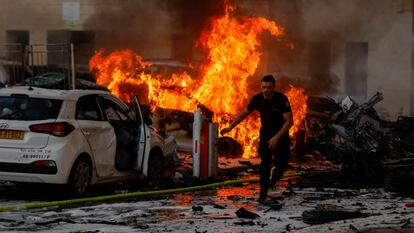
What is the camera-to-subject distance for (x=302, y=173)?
13.2m

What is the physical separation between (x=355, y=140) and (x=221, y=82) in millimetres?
4874

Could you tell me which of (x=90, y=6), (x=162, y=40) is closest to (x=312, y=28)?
(x=162, y=40)

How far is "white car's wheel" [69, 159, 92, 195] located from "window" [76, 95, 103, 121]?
0.65 metres

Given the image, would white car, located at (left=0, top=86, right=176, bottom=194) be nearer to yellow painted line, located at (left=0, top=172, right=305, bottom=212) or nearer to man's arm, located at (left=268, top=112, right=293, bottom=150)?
yellow painted line, located at (left=0, top=172, right=305, bottom=212)

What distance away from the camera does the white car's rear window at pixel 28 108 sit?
984 cm

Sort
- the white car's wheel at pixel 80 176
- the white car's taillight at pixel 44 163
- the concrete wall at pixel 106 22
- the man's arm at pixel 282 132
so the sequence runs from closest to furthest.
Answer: the white car's taillight at pixel 44 163, the man's arm at pixel 282 132, the white car's wheel at pixel 80 176, the concrete wall at pixel 106 22

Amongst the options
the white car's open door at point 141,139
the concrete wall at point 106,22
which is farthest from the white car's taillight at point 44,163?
the concrete wall at point 106,22

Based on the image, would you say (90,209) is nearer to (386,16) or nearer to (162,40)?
(386,16)

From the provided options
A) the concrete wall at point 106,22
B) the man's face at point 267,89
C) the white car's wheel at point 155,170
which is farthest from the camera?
the concrete wall at point 106,22

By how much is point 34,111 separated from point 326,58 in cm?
1915

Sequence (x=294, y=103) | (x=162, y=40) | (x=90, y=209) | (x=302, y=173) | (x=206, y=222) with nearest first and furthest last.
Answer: (x=206, y=222), (x=90, y=209), (x=302, y=173), (x=294, y=103), (x=162, y=40)

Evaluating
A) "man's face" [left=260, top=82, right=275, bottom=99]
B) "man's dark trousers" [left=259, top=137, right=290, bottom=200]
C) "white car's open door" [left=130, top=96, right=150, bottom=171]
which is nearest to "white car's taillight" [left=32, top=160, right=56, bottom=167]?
"white car's open door" [left=130, top=96, right=150, bottom=171]

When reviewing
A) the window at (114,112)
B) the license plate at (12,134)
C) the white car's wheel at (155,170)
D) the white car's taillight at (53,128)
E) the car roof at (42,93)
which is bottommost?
the white car's wheel at (155,170)

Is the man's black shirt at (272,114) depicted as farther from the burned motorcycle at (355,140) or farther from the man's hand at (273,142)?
the burned motorcycle at (355,140)
